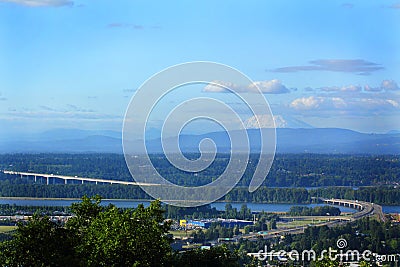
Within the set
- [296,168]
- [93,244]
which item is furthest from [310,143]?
[93,244]

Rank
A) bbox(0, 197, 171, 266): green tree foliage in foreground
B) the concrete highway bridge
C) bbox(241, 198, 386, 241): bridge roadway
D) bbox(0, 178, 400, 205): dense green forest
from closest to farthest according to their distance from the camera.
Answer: bbox(0, 197, 171, 266): green tree foliage in foreground
bbox(241, 198, 386, 241): bridge roadway
the concrete highway bridge
bbox(0, 178, 400, 205): dense green forest

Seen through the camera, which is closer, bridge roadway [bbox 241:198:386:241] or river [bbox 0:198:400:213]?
bridge roadway [bbox 241:198:386:241]

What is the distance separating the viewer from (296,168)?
96.8ft

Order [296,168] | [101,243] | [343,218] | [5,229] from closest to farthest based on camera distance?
[101,243]
[5,229]
[343,218]
[296,168]

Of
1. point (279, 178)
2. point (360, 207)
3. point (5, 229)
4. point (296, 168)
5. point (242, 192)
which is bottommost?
point (5, 229)

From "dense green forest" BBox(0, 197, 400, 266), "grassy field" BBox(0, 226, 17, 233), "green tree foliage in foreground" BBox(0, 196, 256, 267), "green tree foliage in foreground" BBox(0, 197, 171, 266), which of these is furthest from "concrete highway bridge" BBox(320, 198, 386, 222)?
"green tree foliage in foreground" BBox(0, 197, 171, 266)

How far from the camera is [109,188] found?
25.8 meters

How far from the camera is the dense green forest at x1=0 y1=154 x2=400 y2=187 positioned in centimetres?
2811

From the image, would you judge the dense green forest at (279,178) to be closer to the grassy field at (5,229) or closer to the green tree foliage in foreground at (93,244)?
the grassy field at (5,229)

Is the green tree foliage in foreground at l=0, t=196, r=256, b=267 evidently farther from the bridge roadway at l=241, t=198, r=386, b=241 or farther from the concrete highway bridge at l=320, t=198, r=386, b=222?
the concrete highway bridge at l=320, t=198, r=386, b=222

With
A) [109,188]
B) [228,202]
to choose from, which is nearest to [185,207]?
[228,202]

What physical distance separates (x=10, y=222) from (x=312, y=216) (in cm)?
886

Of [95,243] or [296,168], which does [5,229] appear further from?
[296,168]

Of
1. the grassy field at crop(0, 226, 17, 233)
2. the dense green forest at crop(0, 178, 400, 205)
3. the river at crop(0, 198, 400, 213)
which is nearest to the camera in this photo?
the grassy field at crop(0, 226, 17, 233)
